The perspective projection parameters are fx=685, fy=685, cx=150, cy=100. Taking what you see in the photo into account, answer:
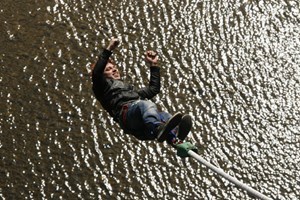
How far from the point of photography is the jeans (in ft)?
11.3

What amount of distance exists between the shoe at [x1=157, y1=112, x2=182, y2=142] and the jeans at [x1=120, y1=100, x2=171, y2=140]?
104 millimetres

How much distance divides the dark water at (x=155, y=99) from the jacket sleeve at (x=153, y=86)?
1.92ft

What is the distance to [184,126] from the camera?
135 inches

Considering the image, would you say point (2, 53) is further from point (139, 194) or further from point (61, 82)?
point (139, 194)

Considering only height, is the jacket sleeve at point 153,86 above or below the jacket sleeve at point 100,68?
below

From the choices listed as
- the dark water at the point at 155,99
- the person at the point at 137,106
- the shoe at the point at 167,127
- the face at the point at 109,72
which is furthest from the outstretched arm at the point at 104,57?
the dark water at the point at 155,99

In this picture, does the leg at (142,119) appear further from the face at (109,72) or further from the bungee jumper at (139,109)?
the face at (109,72)

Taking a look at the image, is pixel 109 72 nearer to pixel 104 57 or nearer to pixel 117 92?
pixel 117 92

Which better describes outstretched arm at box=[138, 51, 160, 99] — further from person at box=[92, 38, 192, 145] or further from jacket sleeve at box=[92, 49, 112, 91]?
jacket sleeve at box=[92, 49, 112, 91]

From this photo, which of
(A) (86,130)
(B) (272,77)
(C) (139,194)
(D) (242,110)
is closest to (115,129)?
(A) (86,130)

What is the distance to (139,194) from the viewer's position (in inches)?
162

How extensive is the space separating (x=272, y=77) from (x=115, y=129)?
1.11 metres

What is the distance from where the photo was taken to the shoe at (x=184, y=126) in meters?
3.42

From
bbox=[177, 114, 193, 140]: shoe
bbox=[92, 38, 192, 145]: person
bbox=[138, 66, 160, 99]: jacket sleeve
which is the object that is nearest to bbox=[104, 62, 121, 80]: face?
bbox=[92, 38, 192, 145]: person
